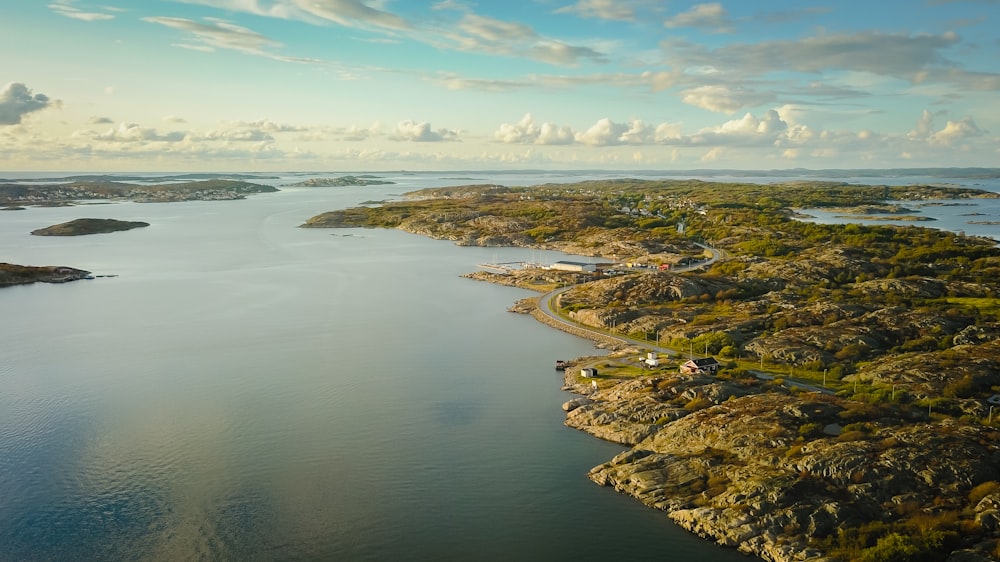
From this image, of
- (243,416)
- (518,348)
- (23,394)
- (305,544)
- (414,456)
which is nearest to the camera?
(305,544)

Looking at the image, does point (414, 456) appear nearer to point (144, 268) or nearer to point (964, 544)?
point (964, 544)

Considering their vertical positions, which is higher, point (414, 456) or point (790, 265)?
point (790, 265)

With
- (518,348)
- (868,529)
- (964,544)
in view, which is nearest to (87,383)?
(518,348)

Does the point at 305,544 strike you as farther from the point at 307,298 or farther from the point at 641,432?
the point at 307,298

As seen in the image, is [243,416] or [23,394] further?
[23,394]

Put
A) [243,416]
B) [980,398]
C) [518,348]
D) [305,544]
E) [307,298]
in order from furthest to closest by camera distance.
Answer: [307,298] → [518,348] → [243,416] → [980,398] → [305,544]
